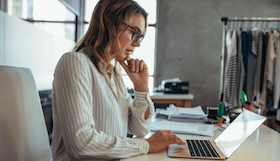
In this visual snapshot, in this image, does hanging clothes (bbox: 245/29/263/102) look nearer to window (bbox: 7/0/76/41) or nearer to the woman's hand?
the woman's hand

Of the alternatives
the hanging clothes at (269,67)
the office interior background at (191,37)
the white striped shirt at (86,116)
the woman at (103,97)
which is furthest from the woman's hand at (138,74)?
the office interior background at (191,37)

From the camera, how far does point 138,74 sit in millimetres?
922

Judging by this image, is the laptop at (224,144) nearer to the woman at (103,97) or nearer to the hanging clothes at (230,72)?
the woman at (103,97)

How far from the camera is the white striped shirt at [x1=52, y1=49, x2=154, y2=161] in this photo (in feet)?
1.98

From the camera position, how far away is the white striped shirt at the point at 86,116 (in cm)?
60

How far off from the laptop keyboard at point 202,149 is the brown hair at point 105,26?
17.1 inches

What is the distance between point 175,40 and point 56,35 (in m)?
2.16

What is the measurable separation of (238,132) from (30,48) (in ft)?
5.95

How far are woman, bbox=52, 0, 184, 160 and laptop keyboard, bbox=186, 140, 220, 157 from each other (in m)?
0.05

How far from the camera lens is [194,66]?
12.7 feet

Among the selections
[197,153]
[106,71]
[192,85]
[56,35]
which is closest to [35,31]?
[56,35]

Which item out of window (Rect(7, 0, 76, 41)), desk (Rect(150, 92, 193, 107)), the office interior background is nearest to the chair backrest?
window (Rect(7, 0, 76, 41))

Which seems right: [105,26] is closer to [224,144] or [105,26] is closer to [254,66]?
[224,144]

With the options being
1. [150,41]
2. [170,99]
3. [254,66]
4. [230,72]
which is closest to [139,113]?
[170,99]
